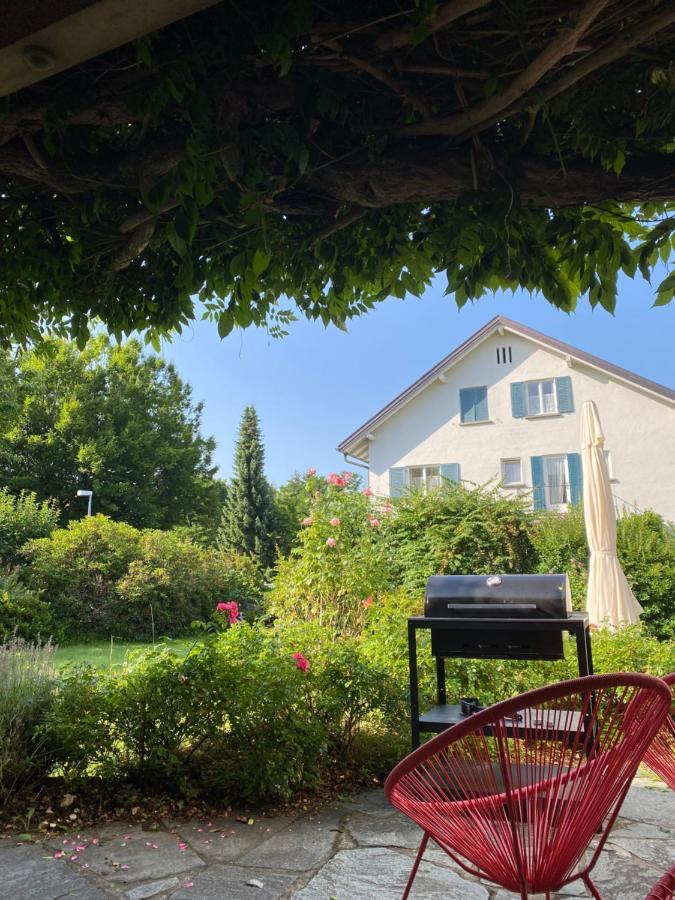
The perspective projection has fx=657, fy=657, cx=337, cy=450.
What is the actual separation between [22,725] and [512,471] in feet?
46.0

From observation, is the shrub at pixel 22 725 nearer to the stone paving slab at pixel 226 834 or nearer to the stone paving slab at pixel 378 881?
the stone paving slab at pixel 226 834

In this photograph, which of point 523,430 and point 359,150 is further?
point 523,430

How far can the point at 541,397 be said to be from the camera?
52.2ft

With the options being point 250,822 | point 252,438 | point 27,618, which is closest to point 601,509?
point 250,822

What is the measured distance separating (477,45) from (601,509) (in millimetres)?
5645

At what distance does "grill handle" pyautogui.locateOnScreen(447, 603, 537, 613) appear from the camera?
3.00 meters

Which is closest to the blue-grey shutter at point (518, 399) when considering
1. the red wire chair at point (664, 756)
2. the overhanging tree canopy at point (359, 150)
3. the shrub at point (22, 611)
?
the shrub at point (22, 611)

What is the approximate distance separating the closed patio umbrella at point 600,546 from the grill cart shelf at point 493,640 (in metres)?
3.25

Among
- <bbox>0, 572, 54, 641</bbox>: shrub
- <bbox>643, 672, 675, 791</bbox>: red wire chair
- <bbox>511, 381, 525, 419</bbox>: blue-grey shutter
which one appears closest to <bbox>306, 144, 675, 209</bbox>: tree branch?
<bbox>643, 672, 675, 791</bbox>: red wire chair

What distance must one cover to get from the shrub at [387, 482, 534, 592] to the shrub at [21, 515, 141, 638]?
4.54 metres

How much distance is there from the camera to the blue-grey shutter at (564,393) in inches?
610

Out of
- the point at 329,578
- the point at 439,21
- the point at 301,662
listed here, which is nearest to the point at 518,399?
the point at 329,578

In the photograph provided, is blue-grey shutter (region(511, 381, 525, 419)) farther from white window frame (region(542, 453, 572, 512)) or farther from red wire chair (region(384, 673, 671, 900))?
red wire chair (region(384, 673, 671, 900))

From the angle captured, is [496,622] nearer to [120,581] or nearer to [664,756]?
[664,756]
